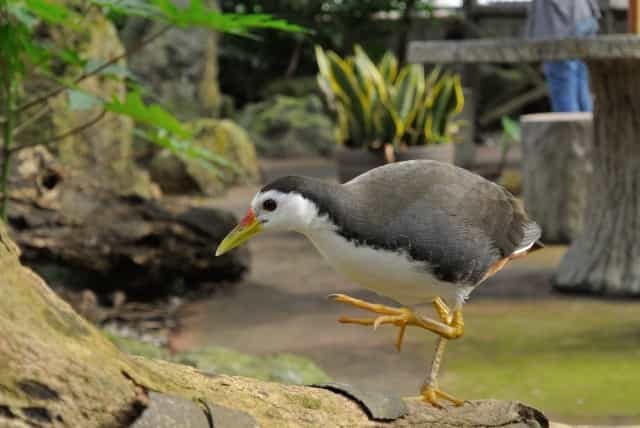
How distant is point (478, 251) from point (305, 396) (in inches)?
15.4

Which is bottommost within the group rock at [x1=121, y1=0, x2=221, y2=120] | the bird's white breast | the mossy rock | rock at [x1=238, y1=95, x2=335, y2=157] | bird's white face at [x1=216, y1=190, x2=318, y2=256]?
rock at [x1=238, y1=95, x2=335, y2=157]

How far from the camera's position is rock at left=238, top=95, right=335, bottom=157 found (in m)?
11.1

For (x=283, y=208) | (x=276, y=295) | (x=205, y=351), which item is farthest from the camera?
(x=276, y=295)

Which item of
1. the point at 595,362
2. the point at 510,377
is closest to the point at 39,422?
the point at 510,377

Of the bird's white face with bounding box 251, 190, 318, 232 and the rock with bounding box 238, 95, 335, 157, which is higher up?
the bird's white face with bounding box 251, 190, 318, 232

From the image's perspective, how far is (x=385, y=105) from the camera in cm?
623

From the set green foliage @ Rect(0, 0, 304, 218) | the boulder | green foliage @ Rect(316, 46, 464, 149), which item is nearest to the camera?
green foliage @ Rect(0, 0, 304, 218)

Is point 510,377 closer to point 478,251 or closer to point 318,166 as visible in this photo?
point 478,251

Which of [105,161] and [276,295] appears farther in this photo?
[105,161]

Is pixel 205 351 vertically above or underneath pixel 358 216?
underneath

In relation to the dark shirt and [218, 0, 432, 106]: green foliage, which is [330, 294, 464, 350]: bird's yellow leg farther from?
[218, 0, 432, 106]: green foliage

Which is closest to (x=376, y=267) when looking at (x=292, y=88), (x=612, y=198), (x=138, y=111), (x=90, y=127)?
(x=138, y=111)

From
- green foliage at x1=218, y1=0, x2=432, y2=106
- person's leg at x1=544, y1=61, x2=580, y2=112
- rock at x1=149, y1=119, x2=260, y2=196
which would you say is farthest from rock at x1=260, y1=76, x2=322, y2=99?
person's leg at x1=544, y1=61, x2=580, y2=112

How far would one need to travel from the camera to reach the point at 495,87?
1259 centimetres
